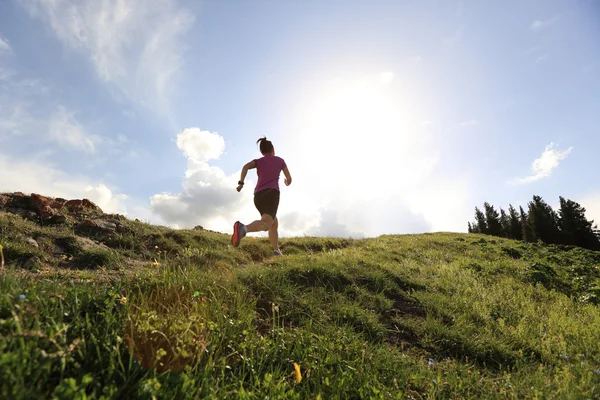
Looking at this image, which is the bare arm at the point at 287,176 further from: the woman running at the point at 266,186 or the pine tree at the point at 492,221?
the pine tree at the point at 492,221

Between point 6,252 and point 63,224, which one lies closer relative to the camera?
point 6,252

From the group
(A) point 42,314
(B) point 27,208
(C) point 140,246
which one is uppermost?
(B) point 27,208

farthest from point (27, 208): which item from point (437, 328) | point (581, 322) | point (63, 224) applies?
point (581, 322)

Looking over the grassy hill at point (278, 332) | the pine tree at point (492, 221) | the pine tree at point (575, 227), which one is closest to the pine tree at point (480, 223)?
the pine tree at point (492, 221)

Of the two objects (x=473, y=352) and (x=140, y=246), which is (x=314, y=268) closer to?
(x=473, y=352)

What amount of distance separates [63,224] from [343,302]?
767 centimetres

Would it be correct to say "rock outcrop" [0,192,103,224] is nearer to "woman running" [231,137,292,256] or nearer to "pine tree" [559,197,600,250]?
"woman running" [231,137,292,256]

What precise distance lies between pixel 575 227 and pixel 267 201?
190 feet

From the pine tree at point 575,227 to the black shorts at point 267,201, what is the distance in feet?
187

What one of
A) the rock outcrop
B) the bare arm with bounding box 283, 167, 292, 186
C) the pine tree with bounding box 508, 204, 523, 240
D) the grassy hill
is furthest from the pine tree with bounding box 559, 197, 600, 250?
the rock outcrop

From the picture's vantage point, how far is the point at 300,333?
346cm

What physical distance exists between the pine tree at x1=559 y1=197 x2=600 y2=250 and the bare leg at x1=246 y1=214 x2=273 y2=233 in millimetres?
57036

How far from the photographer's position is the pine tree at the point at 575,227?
4664 centimetres

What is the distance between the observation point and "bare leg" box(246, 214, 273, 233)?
7871mm
